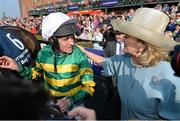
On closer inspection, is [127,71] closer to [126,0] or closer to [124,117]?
[124,117]

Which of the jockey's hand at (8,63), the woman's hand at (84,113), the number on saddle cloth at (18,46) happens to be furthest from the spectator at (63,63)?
the woman's hand at (84,113)

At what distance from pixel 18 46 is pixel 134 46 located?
1267 millimetres

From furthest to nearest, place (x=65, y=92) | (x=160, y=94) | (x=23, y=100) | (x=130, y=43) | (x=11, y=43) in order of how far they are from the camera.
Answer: (x=11, y=43), (x=65, y=92), (x=130, y=43), (x=160, y=94), (x=23, y=100)

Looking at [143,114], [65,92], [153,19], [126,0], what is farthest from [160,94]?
[126,0]

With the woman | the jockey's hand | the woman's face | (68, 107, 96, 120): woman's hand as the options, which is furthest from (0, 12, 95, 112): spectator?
(68, 107, 96, 120): woman's hand

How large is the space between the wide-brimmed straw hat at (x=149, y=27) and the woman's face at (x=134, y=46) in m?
0.05

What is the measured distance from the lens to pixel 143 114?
2633 mm

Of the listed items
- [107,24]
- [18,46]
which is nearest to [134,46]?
[18,46]

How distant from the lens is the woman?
2508 millimetres

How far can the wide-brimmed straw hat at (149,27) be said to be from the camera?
2637 millimetres

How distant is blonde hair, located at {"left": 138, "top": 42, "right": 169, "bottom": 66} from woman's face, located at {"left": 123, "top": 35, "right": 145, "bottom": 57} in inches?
1.8

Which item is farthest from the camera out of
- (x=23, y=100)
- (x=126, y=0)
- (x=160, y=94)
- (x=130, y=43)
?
(x=126, y=0)

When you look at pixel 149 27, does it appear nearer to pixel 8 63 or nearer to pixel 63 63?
pixel 63 63

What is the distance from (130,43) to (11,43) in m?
1.25
